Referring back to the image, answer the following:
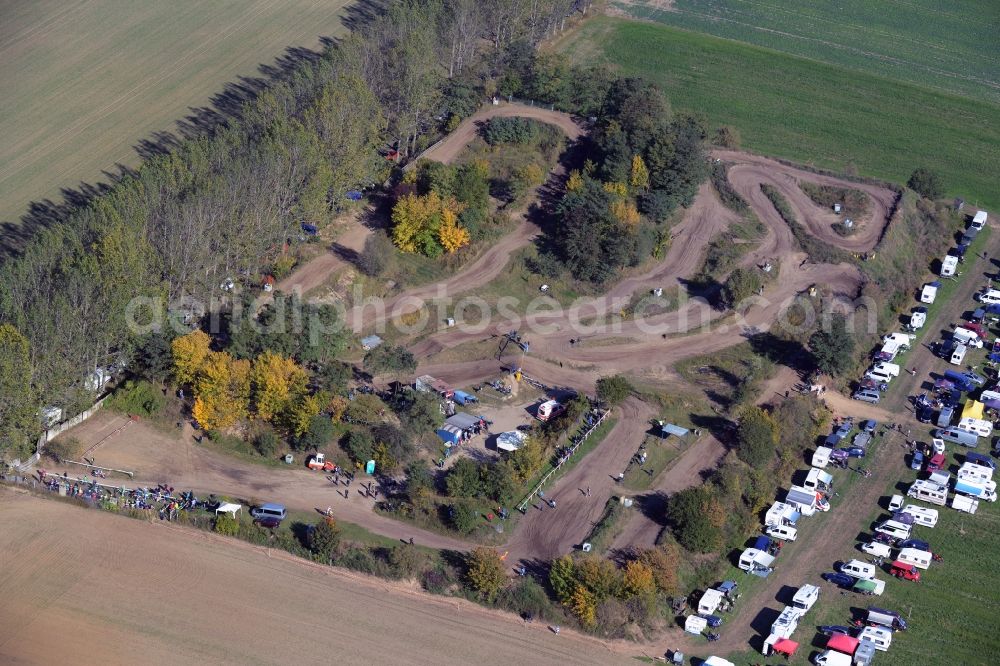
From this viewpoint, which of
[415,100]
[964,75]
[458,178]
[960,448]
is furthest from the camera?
[964,75]

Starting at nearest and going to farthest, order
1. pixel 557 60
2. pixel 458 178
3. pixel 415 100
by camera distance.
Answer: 1. pixel 458 178
2. pixel 415 100
3. pixel 557 60

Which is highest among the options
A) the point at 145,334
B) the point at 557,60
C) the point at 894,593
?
the point at 557,60

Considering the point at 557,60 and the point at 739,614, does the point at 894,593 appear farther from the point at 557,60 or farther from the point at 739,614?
the point at 557,60

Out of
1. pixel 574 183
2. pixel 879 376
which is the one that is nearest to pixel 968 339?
pixel 879 376

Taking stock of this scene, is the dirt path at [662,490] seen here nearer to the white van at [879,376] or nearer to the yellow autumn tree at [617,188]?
the white van at [879,376]

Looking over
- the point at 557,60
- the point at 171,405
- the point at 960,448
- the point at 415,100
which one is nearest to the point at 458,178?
the point at 415,100

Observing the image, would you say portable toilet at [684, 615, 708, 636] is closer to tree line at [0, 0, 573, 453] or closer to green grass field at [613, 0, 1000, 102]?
tree line at [0, 0, 573, 453]

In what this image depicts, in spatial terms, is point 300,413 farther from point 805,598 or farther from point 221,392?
point 805,598
